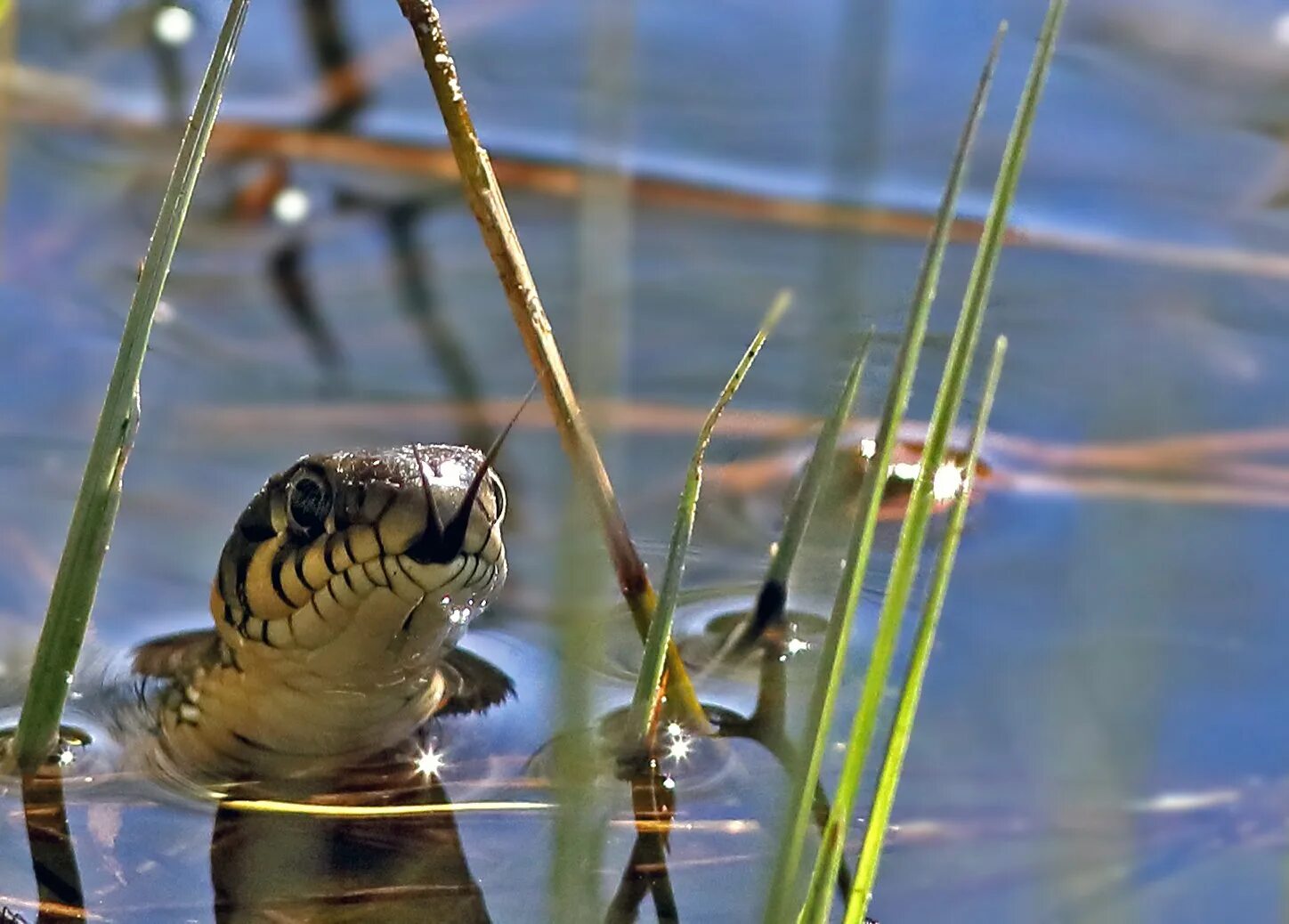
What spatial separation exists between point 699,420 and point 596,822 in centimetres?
100

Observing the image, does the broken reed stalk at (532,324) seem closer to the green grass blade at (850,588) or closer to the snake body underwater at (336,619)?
the snake body underwater at (336,619)

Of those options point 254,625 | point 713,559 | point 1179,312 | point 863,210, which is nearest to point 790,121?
point 1179,312

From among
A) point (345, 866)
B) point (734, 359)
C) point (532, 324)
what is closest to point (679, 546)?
point (532, 324)

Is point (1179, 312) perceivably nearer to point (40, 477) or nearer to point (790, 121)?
point (790, 121)

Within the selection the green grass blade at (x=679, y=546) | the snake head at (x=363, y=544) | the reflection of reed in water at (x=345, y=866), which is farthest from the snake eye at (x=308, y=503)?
the green grass blade at (x=679, y=546)

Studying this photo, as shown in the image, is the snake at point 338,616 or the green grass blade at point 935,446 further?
the snake at point 338,616

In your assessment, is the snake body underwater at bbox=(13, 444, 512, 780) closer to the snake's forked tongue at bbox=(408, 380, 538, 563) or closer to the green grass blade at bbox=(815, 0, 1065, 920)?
the snake's forked tongue at bbox=(408, 380, 538, 563)

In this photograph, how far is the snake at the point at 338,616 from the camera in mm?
1198

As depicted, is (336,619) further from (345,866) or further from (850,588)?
(850,588)

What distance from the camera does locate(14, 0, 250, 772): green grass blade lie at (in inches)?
36.5

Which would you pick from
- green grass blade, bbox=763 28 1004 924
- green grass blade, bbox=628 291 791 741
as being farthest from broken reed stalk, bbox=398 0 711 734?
green grass blade, bbox=763 28 1004 924

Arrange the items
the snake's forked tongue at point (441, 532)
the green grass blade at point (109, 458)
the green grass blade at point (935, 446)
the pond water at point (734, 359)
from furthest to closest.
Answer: the snake's forked tongue at point (441, 532) → the pond water at point (734, 359) → the green grass blade at point (109, 458) → the green grass blade at point (935, 446)

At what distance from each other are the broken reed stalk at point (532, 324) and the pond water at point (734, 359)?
0.20ft

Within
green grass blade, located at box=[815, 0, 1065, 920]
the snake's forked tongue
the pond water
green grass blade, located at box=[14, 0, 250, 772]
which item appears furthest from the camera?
the snake's forked tongue
